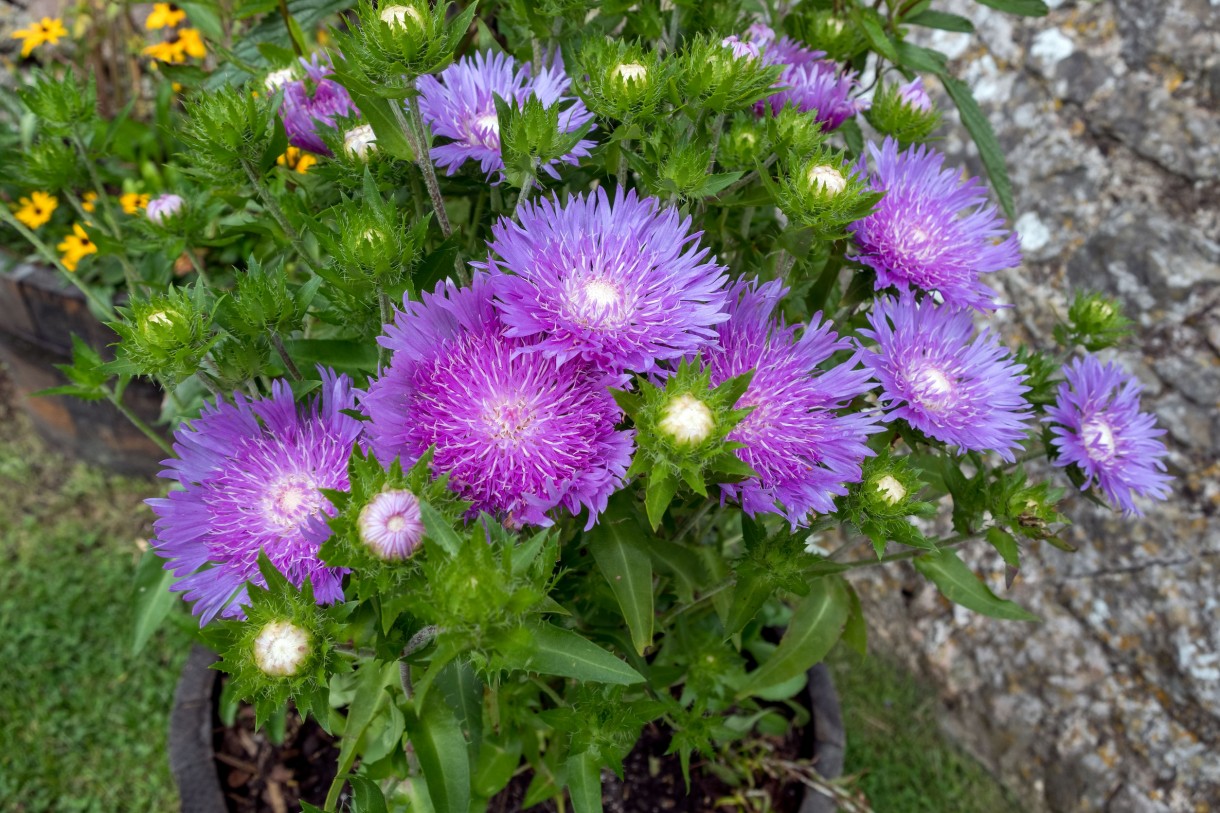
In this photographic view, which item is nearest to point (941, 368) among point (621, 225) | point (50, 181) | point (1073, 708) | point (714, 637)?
point (621, 225)

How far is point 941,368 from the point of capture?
103 centimetres

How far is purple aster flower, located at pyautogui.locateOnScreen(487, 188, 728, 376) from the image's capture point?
0.81m

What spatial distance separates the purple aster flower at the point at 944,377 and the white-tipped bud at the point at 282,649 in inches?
26.0

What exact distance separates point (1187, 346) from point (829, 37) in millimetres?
1238

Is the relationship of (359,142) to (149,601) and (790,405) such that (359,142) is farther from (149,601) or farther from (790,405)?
(149,601)

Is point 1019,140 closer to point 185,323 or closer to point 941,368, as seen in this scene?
point 941,368

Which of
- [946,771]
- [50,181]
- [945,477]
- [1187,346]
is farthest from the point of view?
[946,771]

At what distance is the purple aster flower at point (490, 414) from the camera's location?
82cm

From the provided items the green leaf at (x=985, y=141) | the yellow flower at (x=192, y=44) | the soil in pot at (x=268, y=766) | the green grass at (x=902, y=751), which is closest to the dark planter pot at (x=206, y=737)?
the soil in pot at (x=268, y=766)

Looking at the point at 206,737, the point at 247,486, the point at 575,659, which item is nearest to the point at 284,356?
the point at 247,486

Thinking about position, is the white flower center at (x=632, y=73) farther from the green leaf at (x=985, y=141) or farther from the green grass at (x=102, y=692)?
the green grass at (x=102, y=692)

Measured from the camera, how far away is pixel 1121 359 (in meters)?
1.94

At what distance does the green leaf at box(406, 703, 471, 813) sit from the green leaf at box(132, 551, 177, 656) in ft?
2.19

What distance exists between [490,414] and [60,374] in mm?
2139
